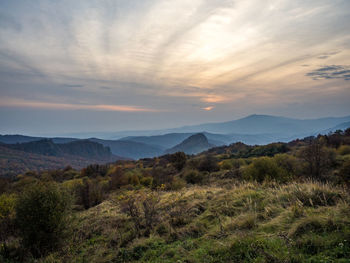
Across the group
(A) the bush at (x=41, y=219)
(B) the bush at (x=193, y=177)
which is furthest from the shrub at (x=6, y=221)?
(B) the bush at (x=193, y=177)

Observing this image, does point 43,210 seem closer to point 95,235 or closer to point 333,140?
point 95,235

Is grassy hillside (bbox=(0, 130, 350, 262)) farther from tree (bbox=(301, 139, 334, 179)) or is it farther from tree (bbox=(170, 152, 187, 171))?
tree (bbox=(170, 152, 187, 171))

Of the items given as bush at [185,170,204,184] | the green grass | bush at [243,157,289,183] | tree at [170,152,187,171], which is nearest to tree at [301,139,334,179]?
bush at [243,157,289,183]

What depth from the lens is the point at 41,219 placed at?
6.88m

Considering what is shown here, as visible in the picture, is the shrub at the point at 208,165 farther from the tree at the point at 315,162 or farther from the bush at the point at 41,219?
the bush at the point at 41,219

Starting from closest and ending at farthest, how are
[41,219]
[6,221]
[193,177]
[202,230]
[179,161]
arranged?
[202,230]
[41,219]
[6,221]
[193,177]
[179,161]

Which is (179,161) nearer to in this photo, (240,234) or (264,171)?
(264,171)

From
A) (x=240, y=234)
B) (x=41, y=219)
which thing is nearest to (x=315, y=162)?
(x=240, y=234)

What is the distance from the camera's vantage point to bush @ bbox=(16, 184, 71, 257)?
6.77 m

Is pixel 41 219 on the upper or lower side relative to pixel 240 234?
lower

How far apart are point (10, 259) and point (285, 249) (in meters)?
8.61

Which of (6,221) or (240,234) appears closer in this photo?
(240,234)

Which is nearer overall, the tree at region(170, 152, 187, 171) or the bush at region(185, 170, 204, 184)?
the bush at region(185, 170, 204, 184)

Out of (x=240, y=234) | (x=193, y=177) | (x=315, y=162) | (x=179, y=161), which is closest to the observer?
(x=240, y=234)
